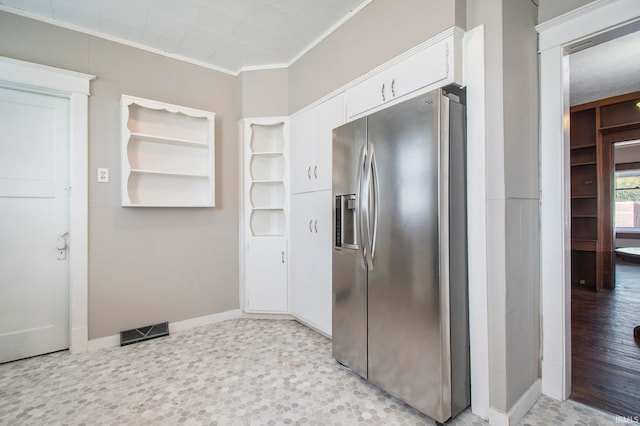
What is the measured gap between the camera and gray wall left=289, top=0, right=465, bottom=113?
1799mm

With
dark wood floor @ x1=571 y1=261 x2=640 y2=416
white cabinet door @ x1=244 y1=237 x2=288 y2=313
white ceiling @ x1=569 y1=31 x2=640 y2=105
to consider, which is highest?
white ceiling @ x1=569 y1=31 x2=640 y2=105

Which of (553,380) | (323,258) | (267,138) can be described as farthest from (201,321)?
(553,380)

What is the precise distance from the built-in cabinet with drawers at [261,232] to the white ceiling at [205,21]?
0.76 meters

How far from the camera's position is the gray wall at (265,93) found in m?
3.27

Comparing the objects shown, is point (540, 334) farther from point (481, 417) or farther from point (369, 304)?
point (369, 304)

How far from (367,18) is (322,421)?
2761 millimetres

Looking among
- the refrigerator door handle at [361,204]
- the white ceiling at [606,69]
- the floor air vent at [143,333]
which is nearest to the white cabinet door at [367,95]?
the refrigerator door handle at [361,204]

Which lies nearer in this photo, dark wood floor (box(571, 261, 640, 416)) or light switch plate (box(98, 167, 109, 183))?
dark wood floor (box(571, 261, 640, 416))

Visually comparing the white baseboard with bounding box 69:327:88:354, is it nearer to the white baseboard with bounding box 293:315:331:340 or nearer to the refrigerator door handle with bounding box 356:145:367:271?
the white baseboard with bounding box 293:315:331:340

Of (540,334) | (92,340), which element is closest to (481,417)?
(540,334)

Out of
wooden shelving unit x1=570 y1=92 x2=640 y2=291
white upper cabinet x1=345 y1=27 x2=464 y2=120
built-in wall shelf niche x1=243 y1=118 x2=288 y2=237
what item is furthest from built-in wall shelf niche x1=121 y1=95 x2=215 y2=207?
wooden shelving unit x1=570 y1=92 x2=640 y2=291

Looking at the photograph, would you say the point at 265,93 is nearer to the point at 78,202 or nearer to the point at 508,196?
the point at 78,202

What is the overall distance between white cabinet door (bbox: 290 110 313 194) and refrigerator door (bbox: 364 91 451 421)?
3.59ft

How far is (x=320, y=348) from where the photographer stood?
8.25ft
